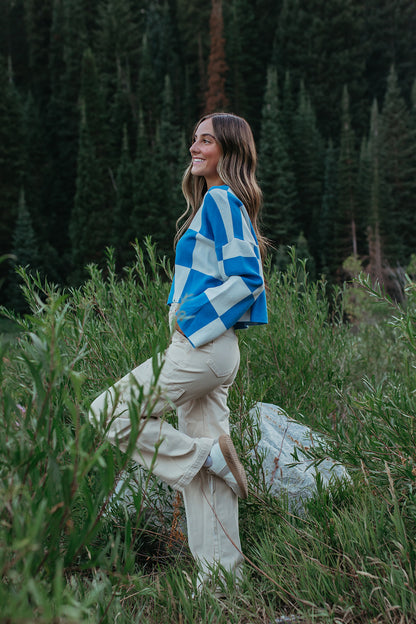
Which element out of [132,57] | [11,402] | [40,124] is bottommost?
[40,124]

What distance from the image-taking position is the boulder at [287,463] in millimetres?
3018

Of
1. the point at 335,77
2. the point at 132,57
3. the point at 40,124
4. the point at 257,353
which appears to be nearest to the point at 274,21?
the point at 335,77

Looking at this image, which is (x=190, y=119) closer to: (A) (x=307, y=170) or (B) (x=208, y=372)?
(A) (x=307, y=170)

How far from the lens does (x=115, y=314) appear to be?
3.73 metres

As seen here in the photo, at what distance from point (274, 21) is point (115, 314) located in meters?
61.1

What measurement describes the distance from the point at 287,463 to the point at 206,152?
154cm

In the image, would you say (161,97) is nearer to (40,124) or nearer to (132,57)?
(132,57)

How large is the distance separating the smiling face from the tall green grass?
2.44 ft

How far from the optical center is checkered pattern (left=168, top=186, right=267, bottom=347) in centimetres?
243

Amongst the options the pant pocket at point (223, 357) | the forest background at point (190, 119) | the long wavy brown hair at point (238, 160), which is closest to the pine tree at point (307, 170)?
the forest background at point (190, 119)

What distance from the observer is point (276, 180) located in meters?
41.2

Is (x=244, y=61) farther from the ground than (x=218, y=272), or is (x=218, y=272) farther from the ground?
(x=218, y=272)

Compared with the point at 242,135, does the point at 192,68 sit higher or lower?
lower

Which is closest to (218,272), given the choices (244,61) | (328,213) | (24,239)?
(24,239)
